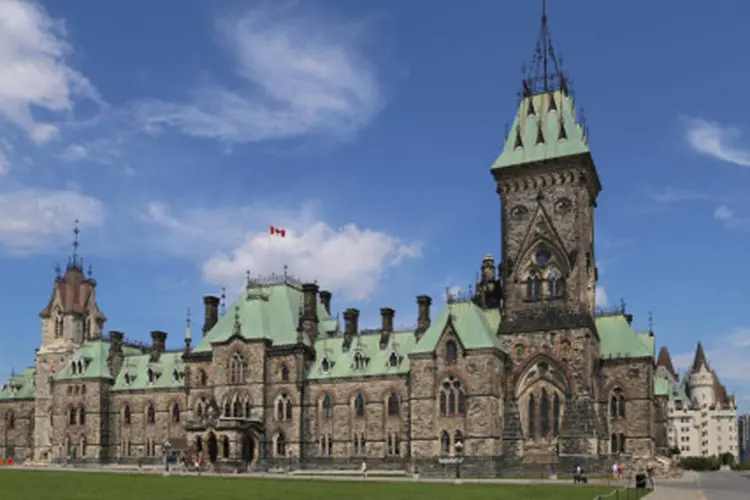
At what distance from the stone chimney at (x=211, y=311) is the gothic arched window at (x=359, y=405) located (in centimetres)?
1919

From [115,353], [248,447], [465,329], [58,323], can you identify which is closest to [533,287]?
[465,329]

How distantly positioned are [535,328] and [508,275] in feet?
18.1

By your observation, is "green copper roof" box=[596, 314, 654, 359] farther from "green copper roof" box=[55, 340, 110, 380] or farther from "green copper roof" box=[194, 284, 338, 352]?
"green copper roof" box=[55, 340, 110, 380]

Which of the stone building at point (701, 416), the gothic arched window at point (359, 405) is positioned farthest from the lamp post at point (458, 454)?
the stone building at point (701, 416)

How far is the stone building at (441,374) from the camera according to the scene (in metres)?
71.4

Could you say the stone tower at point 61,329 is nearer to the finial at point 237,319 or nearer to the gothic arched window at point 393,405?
the finial at point 237,319

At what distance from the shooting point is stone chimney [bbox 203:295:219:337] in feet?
296

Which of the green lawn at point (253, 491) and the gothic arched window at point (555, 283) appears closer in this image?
the green lawn at point (253, 491)

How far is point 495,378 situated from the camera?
7181 centimetres

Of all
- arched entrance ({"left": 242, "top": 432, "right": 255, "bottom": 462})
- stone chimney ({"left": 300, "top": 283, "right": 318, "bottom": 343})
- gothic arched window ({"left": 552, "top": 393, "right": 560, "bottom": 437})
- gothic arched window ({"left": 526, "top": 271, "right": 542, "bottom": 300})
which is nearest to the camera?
gothic arched window ({"left": 552, "top": 393, "right": 560, "bottom": 437})

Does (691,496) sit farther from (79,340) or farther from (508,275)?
(79,340)

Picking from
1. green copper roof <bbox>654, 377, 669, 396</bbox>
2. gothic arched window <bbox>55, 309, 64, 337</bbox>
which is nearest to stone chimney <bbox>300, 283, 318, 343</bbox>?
green copper roof <bbox>654, 377, 669, 396</bbox>

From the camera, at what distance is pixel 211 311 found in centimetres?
9069

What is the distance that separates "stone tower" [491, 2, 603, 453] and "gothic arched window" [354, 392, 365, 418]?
13.8 metres
